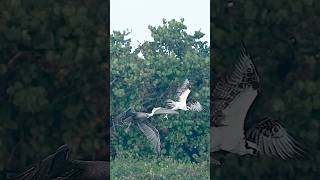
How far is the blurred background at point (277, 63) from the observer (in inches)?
137

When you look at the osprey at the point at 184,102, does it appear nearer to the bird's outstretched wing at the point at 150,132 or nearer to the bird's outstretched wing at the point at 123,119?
the bird's outstretched wing at the point at 150,132

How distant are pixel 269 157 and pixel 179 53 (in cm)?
405

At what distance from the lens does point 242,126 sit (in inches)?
138

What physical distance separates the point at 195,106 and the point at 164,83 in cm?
56

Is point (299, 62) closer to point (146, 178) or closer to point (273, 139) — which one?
point (273, 139)

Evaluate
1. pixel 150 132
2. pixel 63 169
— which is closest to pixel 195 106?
pixel 150 132

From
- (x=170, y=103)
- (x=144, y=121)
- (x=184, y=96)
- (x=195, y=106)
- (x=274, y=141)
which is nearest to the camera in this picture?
(x=274, y=141)

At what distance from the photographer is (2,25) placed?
3529 mm

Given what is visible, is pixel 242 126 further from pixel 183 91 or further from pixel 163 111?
pixel 183 91

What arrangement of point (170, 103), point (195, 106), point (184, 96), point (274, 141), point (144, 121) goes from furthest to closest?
1. point (195, 106)
2. point (184, 96)
3. point (170, 103)
4. point (144, 121)
5. point (274, 141)

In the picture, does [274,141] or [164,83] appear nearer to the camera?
[274,141]

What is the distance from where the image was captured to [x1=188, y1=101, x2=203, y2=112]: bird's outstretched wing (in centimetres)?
704

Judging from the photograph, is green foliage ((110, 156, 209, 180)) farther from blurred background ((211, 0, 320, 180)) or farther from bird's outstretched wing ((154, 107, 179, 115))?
blurred background ((211, 0, 320, 180))

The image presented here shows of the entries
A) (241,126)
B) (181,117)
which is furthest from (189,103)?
(241,126)
